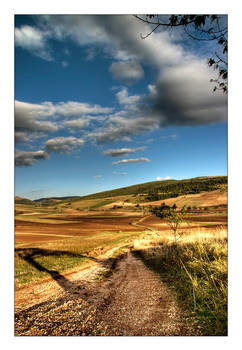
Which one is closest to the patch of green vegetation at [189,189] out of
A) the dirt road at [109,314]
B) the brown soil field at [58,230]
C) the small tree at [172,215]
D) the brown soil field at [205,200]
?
the brown soil field at [205,200]

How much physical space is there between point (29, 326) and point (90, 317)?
1.16 metres

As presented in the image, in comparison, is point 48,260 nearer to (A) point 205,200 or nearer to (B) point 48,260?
(B) point 48,260

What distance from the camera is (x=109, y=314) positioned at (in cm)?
425

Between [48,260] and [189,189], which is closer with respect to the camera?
[48,260]

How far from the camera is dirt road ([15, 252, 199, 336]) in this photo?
3346 mm

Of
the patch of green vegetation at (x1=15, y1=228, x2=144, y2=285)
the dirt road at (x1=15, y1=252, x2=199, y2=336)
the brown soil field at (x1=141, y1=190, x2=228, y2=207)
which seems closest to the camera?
the dirt road at (x1=15, y1=252, x2=199, y2=336)

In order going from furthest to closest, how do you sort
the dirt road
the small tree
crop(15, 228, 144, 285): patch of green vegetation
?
the small tree < crop(15, 228, 144, 285): patch of green vegetation < the dirt road

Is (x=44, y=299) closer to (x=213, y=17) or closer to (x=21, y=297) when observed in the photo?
(x=21, y=297)

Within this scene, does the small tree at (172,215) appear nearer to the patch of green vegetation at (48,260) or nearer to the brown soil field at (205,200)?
the patch of green vegetation at (48,260)

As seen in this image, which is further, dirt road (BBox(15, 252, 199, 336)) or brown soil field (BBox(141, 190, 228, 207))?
brown soil field (BBox(141, 190, 228, 207))

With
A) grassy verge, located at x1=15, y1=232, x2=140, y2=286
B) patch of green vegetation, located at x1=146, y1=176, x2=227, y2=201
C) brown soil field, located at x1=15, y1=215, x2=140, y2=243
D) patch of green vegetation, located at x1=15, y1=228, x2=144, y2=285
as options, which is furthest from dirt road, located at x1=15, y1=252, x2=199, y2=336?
patch of green vegetation, located at x1=146, y1=176, x2=227, y2=201

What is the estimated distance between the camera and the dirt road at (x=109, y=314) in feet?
11.0

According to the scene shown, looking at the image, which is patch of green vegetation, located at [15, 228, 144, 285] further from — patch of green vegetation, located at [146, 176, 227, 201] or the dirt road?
patch of green vegetation, located at [146, 176, 227, 201]

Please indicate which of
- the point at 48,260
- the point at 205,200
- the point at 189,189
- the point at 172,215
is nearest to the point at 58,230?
the point at 48,260
